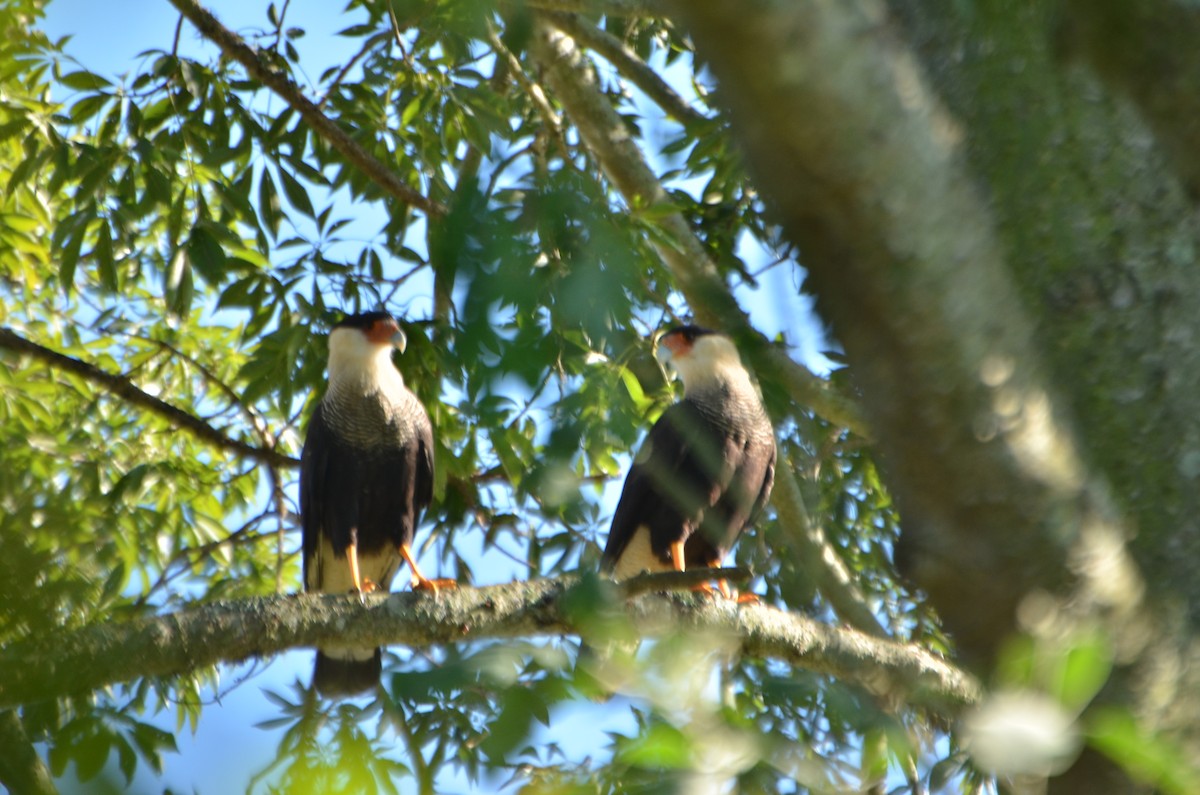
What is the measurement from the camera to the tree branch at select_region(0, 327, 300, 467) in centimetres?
398

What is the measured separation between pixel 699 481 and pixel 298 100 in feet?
6.45

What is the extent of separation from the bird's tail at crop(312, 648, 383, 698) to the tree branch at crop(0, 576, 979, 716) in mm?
1977

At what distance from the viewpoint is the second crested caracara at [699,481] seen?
436 cm

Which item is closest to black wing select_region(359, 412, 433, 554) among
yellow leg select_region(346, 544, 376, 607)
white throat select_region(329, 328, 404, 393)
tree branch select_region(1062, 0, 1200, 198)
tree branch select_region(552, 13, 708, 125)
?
yellow leg select_region(346, 544, 376, 607)

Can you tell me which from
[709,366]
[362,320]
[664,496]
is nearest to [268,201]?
[362,320]

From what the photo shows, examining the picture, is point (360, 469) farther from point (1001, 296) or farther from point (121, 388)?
point (1001, 296)

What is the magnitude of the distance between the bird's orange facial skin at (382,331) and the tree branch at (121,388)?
2.09 ft

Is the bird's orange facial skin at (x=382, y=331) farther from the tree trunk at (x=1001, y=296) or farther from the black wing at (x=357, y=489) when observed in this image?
the tree trunk at (x=1001, y=296)

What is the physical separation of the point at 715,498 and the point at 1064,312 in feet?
11.9

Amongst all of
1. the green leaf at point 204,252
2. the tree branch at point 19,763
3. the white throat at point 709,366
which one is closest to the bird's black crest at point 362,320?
the green leaf at point 204,252

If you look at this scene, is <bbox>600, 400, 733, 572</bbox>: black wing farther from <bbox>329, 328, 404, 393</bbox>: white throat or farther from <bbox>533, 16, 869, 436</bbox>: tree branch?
<bbox>329, 328, 404, 393</bbox>: white throat

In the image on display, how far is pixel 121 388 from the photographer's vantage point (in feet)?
13.4

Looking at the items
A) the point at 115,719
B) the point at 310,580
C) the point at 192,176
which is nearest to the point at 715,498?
the point at 310,580

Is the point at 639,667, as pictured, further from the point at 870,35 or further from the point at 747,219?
the point at 747,219
